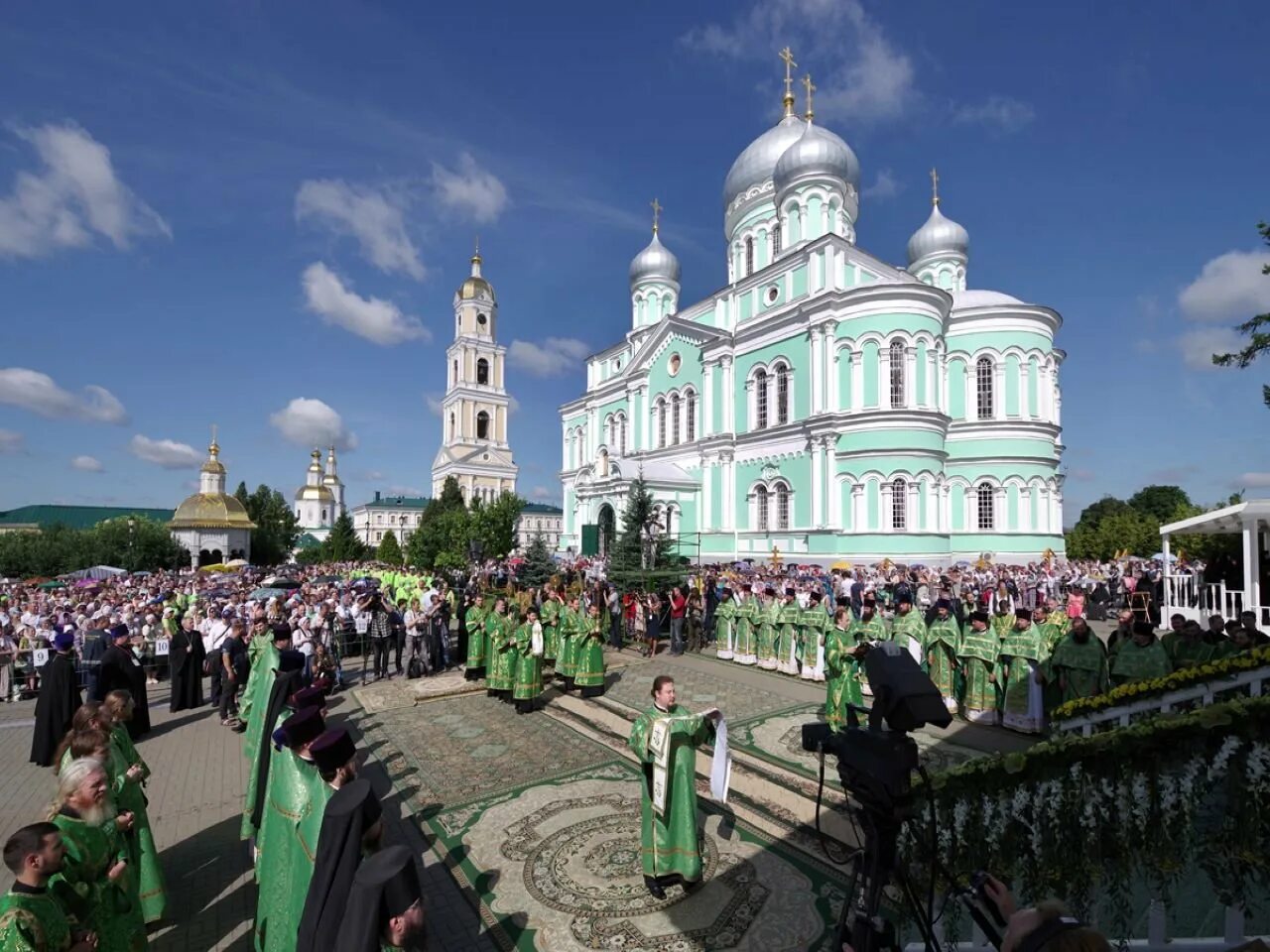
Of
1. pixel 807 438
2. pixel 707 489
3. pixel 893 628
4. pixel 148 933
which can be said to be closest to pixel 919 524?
pixel 807 438

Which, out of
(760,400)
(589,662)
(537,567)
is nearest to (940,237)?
(760,400)

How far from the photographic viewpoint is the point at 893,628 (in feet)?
32.6

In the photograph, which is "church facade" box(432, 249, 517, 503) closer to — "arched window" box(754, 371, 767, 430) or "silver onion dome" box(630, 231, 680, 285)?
"silver onion dome" box(630, 231, 680, 285)

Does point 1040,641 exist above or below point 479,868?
above

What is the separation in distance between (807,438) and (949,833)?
25860mm

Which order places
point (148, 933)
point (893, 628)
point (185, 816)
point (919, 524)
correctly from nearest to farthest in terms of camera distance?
point (148, 933), point (185, 816), point (893, 628), point (919, 524)

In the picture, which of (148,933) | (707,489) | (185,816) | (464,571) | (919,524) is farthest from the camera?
(707,489)

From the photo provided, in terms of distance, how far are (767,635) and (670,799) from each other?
8.02 m

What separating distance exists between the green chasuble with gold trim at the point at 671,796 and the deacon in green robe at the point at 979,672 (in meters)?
5.59

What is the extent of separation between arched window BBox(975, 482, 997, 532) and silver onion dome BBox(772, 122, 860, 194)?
666 inches

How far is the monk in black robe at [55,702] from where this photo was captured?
305 inches

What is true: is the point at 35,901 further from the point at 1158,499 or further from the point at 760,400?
the point at 1158,499

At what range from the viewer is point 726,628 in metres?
13.6

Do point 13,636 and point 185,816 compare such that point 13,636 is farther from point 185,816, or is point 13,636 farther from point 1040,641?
point 1040,641
